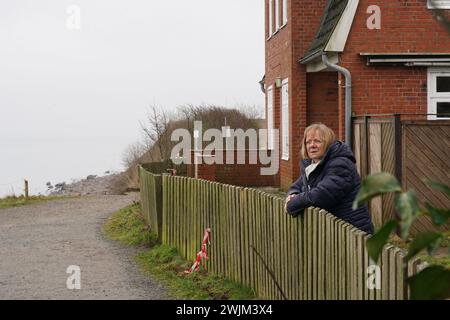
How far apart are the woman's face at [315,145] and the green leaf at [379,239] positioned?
179 inches

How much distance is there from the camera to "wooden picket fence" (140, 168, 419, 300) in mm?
4852

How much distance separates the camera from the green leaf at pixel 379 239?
1335mm

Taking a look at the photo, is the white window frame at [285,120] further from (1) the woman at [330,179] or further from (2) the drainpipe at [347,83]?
(1) the woman at [330,179]

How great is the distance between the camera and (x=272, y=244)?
7234 millimetres

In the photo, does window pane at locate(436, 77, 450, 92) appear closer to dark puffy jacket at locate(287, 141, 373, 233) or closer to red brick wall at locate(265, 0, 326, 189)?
red brick wall at locate(265, 0, 326, 189)

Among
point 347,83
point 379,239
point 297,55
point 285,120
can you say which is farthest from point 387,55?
point 379,239

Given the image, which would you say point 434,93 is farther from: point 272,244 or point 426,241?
point 426,241

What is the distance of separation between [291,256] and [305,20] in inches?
455

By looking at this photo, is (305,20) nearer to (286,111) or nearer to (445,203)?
(286,111)

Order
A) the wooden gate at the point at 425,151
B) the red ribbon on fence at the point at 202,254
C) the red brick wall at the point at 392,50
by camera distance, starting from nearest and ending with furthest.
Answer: the red ribbon on fence at the point at 202,254 < the wooden gate at the point at 425,151 < the red brick wall at the point at 392,50

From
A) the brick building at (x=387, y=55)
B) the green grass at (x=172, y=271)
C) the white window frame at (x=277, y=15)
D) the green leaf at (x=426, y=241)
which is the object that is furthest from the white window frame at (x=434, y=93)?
the green leaf at (x=426, y=241)
